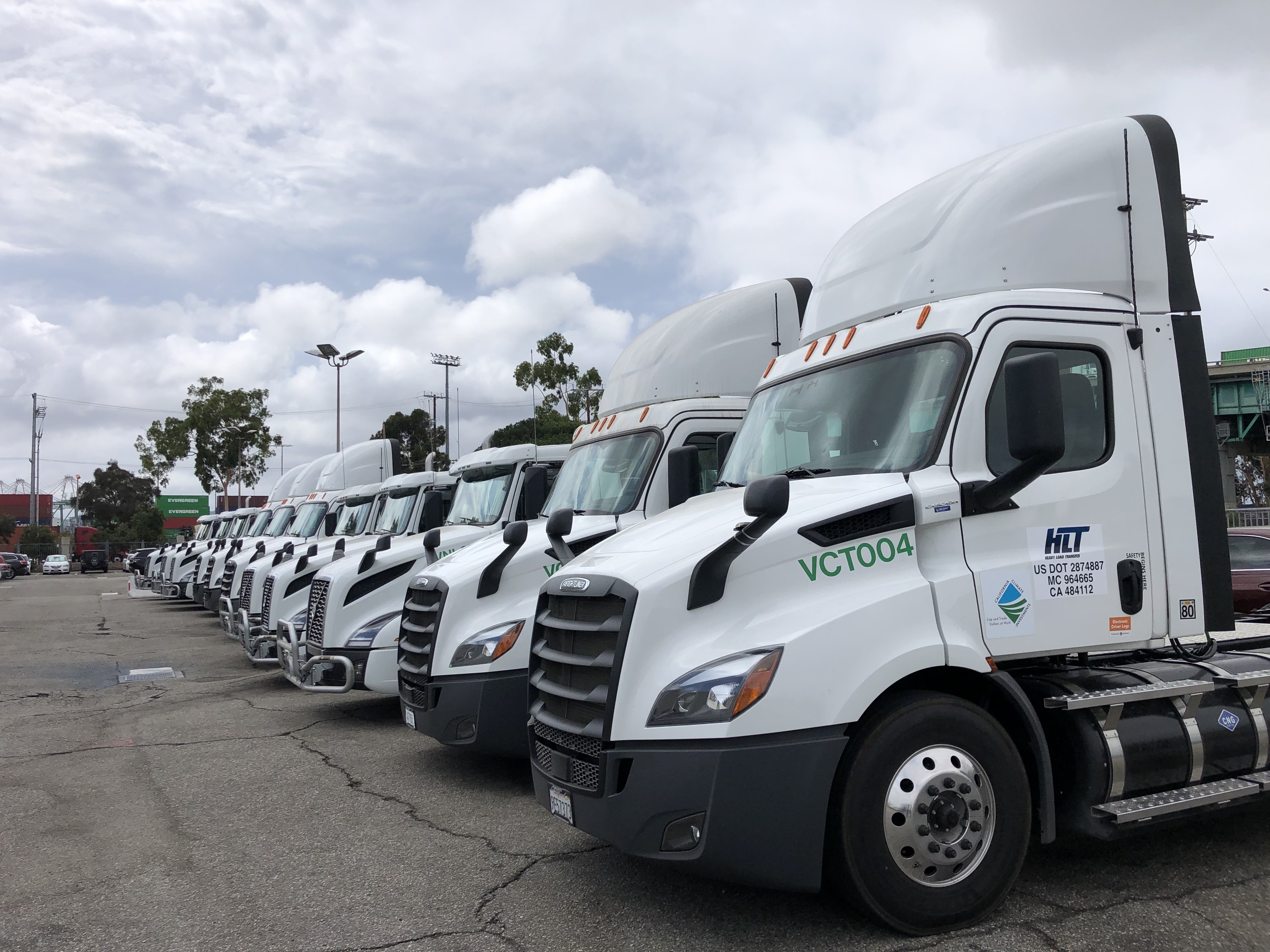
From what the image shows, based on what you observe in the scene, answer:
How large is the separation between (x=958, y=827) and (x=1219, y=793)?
1.49 metres

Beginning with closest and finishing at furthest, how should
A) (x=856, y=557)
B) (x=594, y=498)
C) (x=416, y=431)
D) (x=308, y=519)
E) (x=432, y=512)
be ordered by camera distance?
(x=856, y=557)
(x=594, y=498)
(x=432, y=512)
(x=308, y=519)
(x=416, y=431)

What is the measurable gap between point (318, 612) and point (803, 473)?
613 centimetres

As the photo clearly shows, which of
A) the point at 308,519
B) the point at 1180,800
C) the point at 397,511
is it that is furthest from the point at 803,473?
the point at 308,519

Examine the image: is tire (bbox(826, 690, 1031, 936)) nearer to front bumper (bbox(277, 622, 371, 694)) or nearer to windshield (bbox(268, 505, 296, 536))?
front bumper (bbox(277, 622, 371, 694))

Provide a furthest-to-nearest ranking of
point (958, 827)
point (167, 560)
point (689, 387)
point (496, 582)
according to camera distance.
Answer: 1. point (167, 560)
2. point (689, 387)
3. point (496, 582)
4. point (958, 827)

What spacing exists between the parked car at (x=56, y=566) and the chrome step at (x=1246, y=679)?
69.7 meters

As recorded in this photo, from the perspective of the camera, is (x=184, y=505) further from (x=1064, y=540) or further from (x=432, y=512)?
(x=1064, y=540)

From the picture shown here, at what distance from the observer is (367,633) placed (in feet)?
30.3

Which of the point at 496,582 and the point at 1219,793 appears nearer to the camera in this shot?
the point at 1219,793

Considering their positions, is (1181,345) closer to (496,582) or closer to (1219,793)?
(1219,793)

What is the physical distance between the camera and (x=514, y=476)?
10391 mm

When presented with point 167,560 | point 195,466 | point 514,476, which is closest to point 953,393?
point 514,476

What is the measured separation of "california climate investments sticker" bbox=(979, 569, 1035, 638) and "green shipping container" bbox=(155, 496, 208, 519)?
95932 mm

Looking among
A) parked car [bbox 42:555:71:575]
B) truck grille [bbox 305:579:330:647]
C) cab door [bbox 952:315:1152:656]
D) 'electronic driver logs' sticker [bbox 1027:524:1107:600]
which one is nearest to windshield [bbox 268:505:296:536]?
truck grille [bbox 305:579:330:647]
